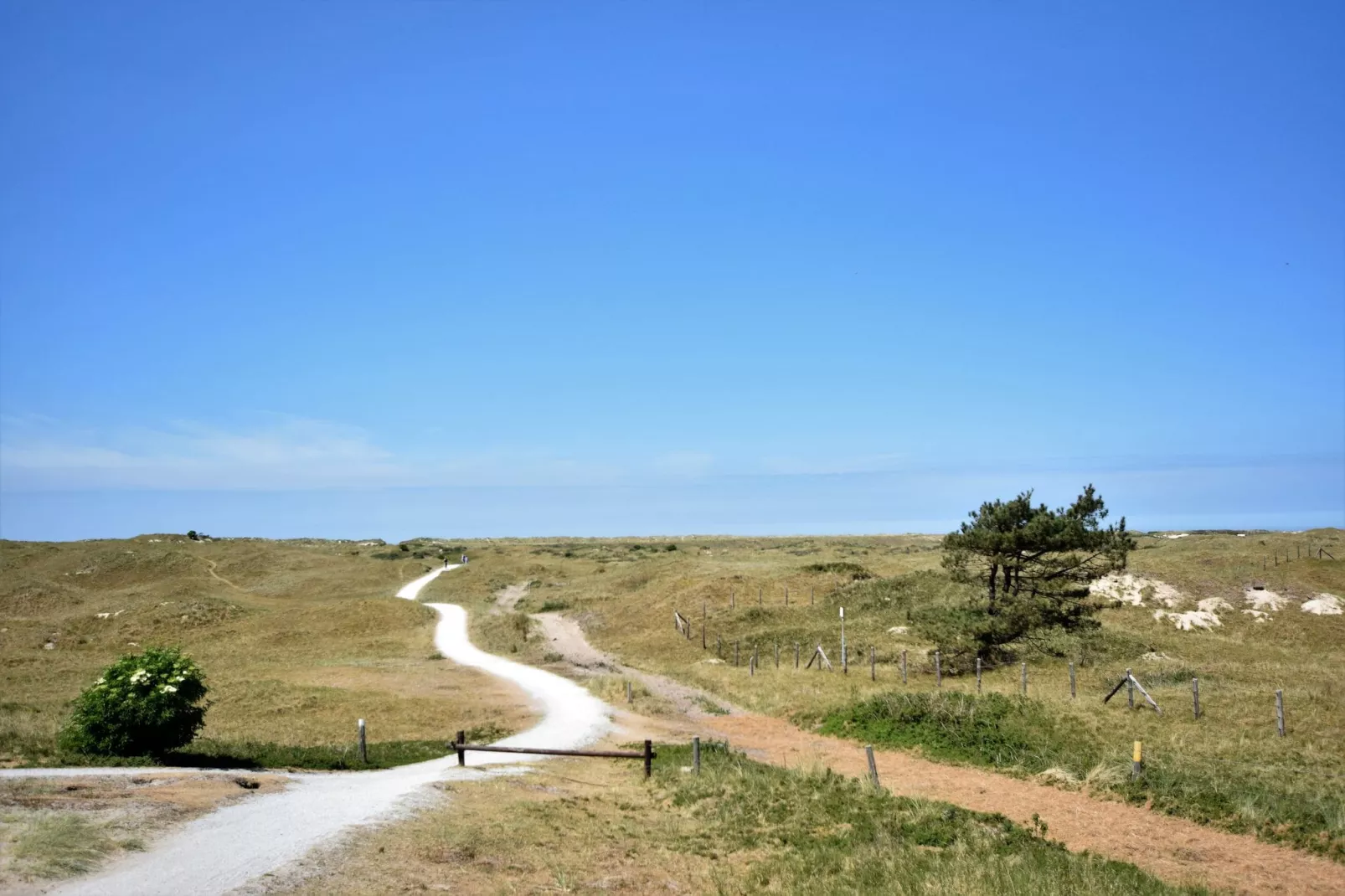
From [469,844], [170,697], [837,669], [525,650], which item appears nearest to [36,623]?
[525,650]

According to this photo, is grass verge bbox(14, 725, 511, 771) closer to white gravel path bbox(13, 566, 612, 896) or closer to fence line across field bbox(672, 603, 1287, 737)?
white gravel path bbox(13, 566, 612, 896)

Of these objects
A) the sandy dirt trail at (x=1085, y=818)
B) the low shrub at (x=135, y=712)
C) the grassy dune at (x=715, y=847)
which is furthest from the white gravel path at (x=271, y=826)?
the sandy dirt trail at (x=1085, y=818)

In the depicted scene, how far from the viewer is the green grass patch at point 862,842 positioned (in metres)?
14.2

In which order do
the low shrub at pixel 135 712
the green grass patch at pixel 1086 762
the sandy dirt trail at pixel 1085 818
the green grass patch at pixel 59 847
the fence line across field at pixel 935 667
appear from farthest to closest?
the fence line across field at pixel 935 667
the low shrub at pixel 135 712
the green grass patch at pixel 1086 762
the sandy dirt trail at pixel 1085 818
the green grass patch at pixel 59 847

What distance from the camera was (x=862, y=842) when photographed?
17047 mm

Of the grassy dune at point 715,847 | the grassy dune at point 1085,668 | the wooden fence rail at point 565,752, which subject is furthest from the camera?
the wooden fence rail at point 565,752

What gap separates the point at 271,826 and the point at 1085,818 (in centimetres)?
1707

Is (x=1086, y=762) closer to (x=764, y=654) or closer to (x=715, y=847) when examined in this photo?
(x=715, y=847)

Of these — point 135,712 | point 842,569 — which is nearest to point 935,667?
point 842,569

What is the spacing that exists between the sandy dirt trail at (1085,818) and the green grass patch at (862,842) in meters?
1.35

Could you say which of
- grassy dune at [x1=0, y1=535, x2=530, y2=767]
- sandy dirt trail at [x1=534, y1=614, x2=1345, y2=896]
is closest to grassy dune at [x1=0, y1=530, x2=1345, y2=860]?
grassy dune at [x1=0, y1=535, x2=530, y2=767]

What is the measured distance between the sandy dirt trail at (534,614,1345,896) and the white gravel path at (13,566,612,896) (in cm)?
660

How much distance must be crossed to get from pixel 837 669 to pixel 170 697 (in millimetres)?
29684

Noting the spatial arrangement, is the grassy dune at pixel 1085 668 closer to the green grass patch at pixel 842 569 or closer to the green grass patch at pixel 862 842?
the green grass patch at pixel 842 569
